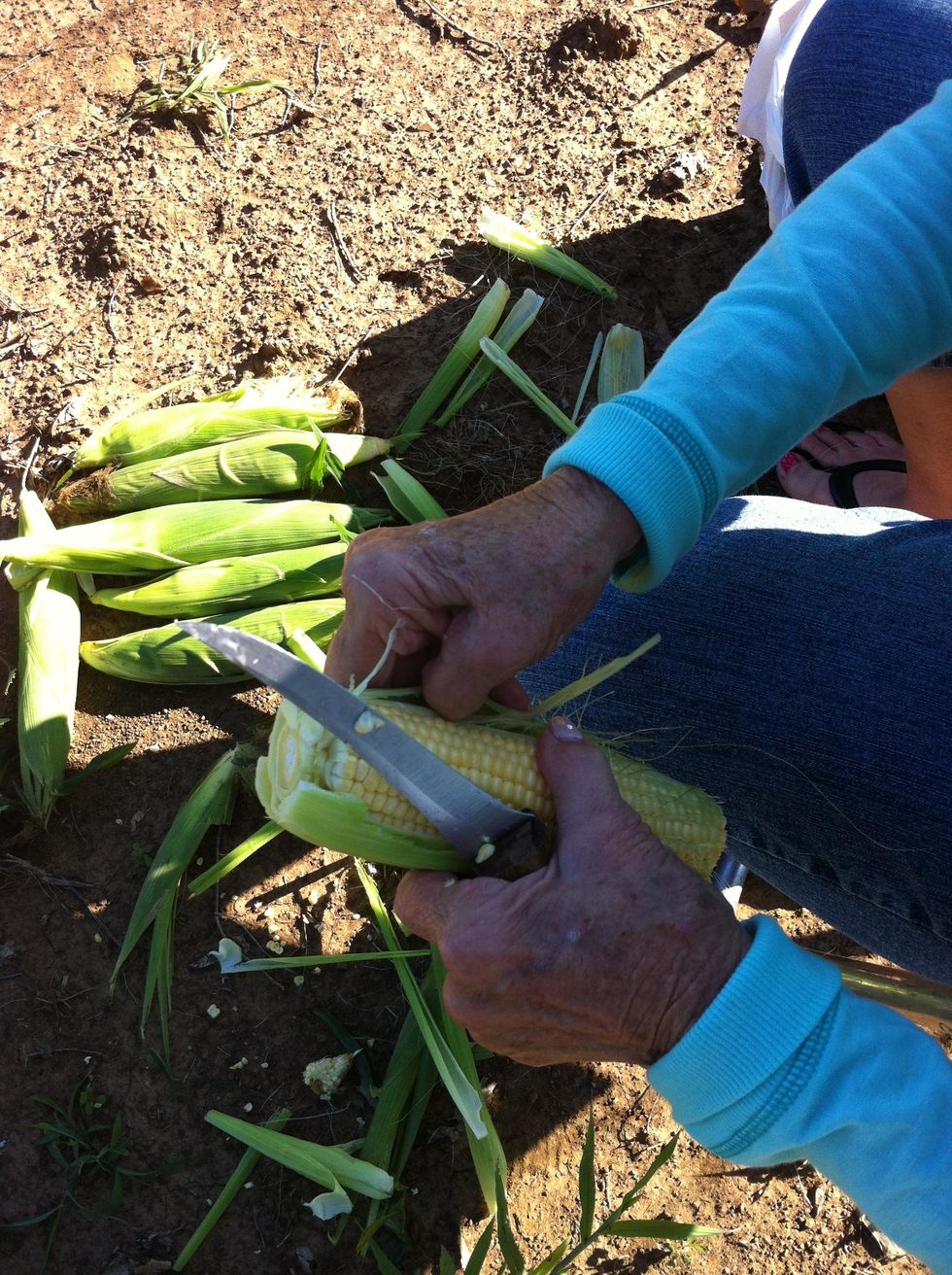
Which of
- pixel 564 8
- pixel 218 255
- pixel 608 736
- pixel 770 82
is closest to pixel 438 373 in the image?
pixel 218 255

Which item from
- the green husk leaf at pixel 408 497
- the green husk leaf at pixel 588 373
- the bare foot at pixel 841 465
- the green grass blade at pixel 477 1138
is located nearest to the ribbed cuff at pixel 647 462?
the green grass blade at pixel 477 1138

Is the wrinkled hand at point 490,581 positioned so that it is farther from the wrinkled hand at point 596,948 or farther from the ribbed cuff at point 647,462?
the wrinkled hand at point 596,948

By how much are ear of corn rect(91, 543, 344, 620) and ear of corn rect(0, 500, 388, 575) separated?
0.05 meters

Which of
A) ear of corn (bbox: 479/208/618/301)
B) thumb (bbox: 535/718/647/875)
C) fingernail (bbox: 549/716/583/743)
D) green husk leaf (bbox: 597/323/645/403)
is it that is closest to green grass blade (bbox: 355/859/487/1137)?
thumb (bbox: 535/718/647/875)

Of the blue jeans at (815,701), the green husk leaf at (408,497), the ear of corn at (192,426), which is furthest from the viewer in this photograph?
the ear of corn at (192,426)

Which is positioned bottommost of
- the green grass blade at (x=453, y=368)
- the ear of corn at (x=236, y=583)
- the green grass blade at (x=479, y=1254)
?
the green grass blade at (x=479, y=1254)

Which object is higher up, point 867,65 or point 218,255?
point 867,65

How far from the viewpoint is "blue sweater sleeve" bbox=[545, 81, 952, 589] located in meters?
1.77

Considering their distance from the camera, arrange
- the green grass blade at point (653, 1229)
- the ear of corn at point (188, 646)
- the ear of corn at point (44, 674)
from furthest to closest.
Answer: the ear of corn at point (188, 646)
the ear of corn at point (44, 674)
the green grass blade at point (653, 1229)

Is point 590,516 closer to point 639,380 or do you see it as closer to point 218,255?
point 639,380

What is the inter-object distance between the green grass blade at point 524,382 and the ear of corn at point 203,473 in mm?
653

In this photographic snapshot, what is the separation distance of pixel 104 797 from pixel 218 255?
214 cm

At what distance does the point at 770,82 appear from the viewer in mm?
3240

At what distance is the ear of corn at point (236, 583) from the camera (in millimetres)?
3123
